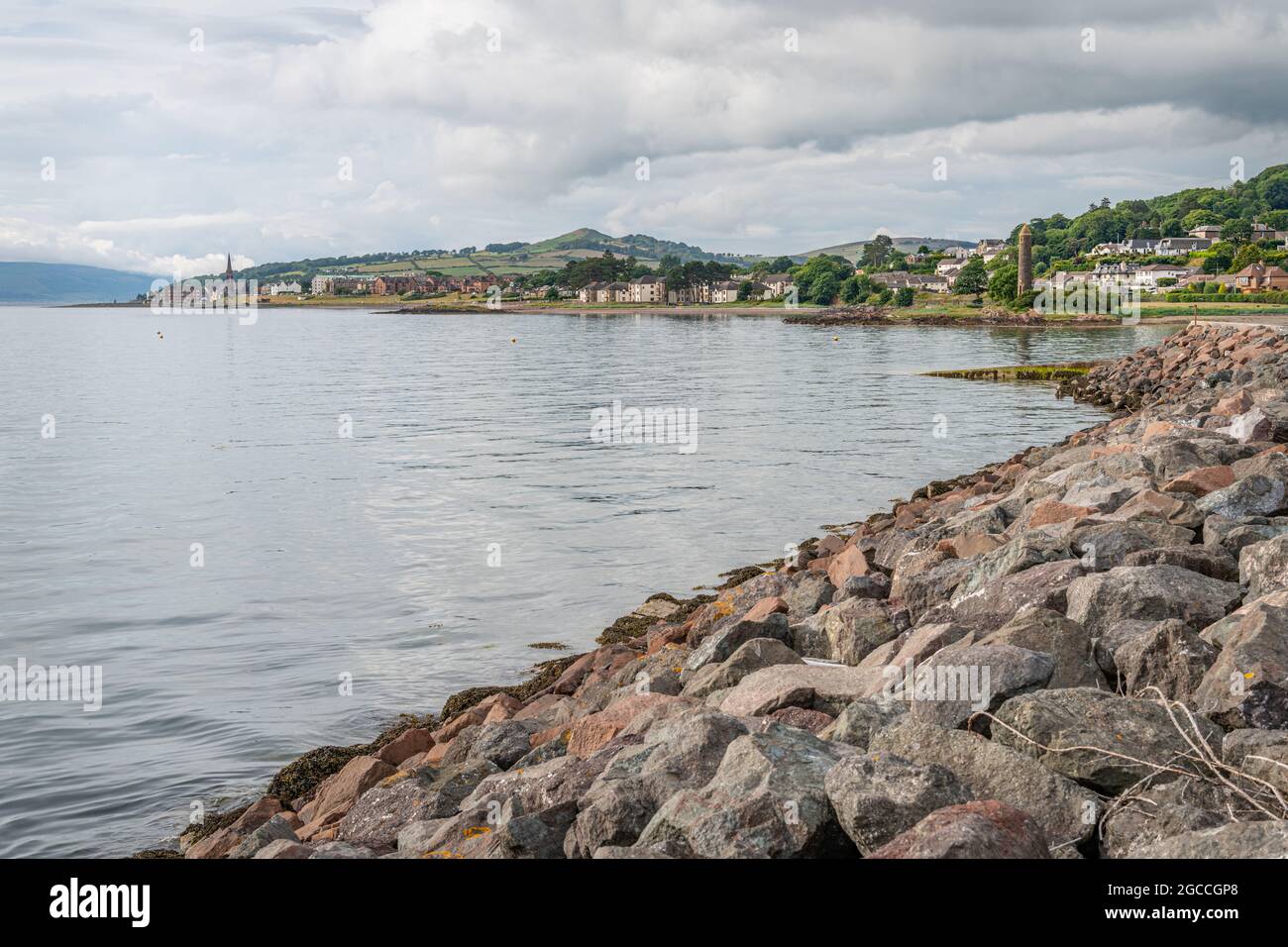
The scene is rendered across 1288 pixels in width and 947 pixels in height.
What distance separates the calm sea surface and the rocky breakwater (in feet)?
5.46

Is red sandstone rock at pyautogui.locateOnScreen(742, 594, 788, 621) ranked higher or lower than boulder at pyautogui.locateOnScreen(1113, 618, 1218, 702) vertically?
lower

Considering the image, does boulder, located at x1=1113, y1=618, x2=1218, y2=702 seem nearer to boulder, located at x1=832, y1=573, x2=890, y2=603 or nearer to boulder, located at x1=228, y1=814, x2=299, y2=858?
boulder, located at x1=832, y1=573, x2=890, y2=603

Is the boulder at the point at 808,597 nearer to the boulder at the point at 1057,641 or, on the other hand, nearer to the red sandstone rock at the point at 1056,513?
the red sandstone rock at the point at 1056,513

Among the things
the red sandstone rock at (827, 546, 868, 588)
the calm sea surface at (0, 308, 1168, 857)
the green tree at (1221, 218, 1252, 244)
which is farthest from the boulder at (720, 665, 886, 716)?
the green tree at (1221, 218, 1252, 244)

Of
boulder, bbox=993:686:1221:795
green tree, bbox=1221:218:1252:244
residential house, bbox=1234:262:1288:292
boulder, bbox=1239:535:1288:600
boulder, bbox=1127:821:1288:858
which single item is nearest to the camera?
boulder, bbox=1127:821:1288:858

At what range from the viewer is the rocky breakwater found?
4.91 meters

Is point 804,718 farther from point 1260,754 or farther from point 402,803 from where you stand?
point 402,803

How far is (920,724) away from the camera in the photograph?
18.4 ft

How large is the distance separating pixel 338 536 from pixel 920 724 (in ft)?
51.2

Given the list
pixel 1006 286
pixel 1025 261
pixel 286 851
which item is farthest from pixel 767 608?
pixel 1006 286

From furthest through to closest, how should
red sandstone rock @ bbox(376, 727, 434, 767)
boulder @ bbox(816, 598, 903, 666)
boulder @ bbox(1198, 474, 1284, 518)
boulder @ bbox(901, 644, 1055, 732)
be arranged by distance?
boulder @ bbox(1198, 474, 1284, 518) → red sandstone rock @ bbox(376, 727, 434, 767) → boulder @ bbox(816, 598, 903, 666) → boulder @ bbox(901, 644, 1055, 732)

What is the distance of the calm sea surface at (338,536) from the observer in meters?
10.8

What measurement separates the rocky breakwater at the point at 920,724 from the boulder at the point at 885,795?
11 millimetres
